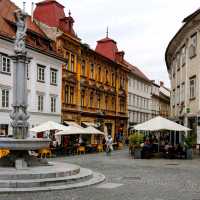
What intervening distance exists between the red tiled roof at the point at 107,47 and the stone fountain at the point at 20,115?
139 feet

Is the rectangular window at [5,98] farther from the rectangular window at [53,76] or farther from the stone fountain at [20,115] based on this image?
the stone fountain at [20,115]

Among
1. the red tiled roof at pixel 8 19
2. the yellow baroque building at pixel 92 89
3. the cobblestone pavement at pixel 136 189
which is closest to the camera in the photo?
the cobblestone pavement at pixel 136 189

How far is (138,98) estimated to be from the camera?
68.9 m

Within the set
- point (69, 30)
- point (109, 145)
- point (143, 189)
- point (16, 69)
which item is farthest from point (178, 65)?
point (143, 189)

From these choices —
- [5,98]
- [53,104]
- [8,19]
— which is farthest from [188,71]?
[8,19]

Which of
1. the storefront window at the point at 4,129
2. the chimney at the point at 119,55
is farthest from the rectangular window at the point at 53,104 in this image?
Answer: the chimney at the point at 119,55

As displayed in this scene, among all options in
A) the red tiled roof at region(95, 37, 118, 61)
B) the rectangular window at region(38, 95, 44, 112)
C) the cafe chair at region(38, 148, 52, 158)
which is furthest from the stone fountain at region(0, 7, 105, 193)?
the red tiled roof at region(95, 37, 118, 61)

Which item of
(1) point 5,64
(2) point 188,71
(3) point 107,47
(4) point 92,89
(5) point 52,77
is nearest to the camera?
(2) point 188,71

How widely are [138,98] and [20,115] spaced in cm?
5367

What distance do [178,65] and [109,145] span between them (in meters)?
9.96

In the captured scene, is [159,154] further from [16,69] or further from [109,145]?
[16,69]

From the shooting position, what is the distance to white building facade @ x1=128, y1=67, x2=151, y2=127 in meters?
64.4

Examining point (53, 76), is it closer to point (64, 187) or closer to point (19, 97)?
point (19, 97)

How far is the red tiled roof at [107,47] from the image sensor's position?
58906 millimetres
